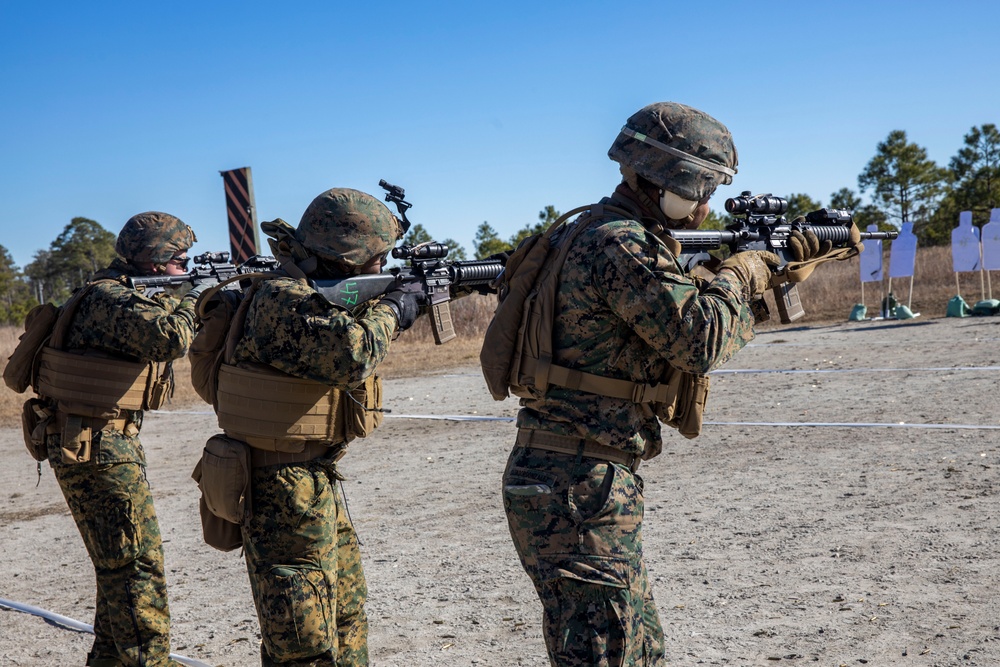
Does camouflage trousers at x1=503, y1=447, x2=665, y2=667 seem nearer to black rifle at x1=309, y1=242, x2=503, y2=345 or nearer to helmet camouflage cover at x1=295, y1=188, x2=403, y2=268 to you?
helmet camouflage cover at x1=295, y1=188, x2=403, y2=268

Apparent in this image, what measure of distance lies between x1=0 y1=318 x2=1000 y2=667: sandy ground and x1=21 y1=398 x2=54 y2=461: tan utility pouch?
109cm

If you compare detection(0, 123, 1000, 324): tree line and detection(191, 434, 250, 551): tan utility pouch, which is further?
detection(0, 123, 1000, 324): tree line

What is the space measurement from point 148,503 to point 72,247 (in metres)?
57.7

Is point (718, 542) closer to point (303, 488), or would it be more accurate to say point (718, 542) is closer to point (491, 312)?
point (303, 488)

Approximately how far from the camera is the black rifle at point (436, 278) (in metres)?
4.60

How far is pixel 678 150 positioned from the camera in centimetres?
300

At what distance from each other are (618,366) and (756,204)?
124 cm

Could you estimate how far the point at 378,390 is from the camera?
13.1ft

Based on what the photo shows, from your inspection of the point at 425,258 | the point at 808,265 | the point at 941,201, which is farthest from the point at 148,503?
the point at 941,201

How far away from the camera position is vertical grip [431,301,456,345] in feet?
17.0

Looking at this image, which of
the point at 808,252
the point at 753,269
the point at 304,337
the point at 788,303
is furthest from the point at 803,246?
the point at 304,337

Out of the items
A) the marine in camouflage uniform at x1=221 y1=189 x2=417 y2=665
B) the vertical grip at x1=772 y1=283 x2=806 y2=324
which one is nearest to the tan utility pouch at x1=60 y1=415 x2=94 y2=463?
the marine in camouflage uniform at x1=221 y1=189 x2=417 y2=665

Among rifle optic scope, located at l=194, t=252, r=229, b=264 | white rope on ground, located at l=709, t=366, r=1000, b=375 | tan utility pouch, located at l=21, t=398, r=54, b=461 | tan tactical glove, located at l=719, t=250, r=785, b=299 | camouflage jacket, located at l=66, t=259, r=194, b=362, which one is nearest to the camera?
tan tactical glove, located at l=719, t=250, r=785, b=299

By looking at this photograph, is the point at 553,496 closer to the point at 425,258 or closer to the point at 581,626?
the point at 581,626
